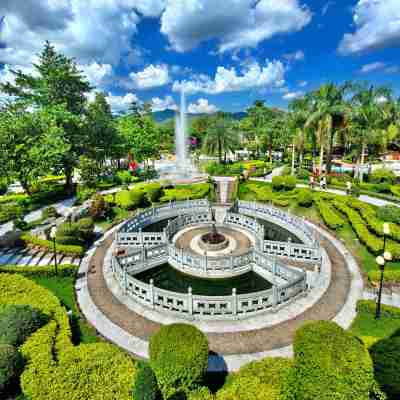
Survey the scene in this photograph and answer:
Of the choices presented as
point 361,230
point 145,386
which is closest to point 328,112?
point 361,230

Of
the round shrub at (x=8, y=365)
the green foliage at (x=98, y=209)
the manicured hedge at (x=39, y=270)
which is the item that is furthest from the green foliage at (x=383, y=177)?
the round shrub at (x=8, y=365)

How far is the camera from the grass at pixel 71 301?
46.2 ft

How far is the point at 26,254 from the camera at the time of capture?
75.5 ft

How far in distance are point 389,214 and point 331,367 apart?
24690 mm

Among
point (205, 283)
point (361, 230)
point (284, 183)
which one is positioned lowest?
point (205, 283)

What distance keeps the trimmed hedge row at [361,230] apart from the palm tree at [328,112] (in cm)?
1621

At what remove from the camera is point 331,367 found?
24.6 ft

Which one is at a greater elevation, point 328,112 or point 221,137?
point 328,112

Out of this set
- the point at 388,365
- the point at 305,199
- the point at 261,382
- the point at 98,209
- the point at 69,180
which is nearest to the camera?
the point at 388,365

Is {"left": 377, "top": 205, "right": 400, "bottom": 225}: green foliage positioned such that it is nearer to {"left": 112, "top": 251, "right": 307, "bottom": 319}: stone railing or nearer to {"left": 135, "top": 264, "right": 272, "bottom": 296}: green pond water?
{"left": 112, "top": 251, "right": 307, "bottom": 319}: stone railing

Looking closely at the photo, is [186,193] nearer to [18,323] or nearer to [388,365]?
[18,323]

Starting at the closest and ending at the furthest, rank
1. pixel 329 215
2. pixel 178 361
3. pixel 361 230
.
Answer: pixel 178 361, pixel 361 230, pixel 329 215

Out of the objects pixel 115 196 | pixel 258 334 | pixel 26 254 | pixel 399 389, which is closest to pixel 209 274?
pixel 258 334

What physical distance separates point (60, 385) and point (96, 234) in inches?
811
